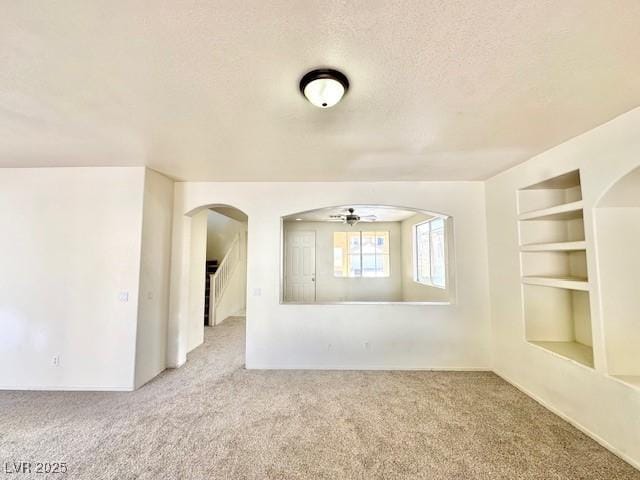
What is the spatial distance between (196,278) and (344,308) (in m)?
2.64

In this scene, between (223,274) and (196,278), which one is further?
(223,274)

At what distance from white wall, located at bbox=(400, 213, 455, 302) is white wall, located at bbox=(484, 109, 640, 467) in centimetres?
210

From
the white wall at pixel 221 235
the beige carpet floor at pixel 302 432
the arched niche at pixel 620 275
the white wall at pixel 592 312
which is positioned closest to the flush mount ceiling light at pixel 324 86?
the white wall at pixel 592 312

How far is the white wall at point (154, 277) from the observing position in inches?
133

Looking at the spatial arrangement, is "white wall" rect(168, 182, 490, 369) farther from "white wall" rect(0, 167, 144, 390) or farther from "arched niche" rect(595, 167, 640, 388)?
"arched niche" rect(595, 167, 640, 388)

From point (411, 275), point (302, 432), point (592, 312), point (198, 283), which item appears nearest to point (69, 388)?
point (198, 283)

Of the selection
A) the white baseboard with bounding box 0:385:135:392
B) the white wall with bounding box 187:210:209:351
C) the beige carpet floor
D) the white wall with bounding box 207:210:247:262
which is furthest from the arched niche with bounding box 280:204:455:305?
the white baseboard with bounding box 0:385:135:392

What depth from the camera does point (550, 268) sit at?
10.6 feet

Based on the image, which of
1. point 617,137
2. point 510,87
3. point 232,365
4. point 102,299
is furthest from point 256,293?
point 617,137

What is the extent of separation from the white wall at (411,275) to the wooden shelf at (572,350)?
8.01 ft

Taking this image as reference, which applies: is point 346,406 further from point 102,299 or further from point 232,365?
point 102,299

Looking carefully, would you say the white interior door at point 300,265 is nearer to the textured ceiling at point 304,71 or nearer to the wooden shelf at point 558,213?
the textured ceiling at point 304,71

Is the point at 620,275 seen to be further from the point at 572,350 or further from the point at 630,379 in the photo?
the point at 572,350

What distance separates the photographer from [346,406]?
9.52 feet
